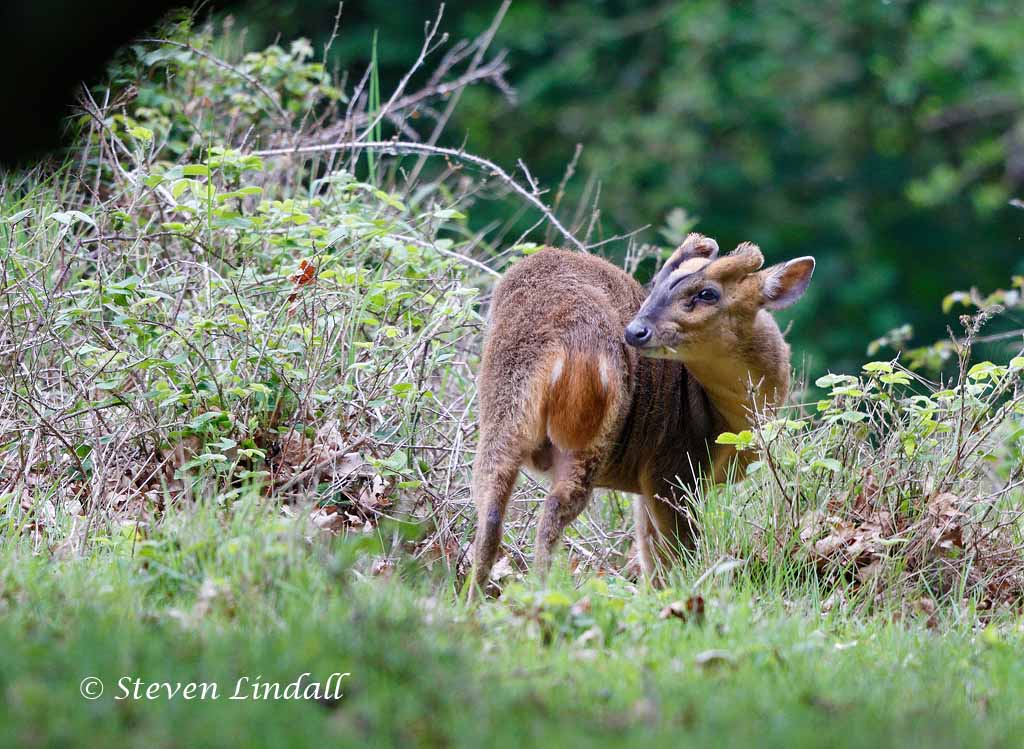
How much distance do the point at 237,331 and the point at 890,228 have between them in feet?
44.9

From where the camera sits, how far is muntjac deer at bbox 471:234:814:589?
16.3 ft

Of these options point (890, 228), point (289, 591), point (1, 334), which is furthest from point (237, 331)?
point (890, 228)

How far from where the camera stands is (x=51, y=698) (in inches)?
113

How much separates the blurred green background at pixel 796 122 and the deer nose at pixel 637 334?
11730 millimetres

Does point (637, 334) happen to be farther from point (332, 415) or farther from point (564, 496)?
point (332, 415)

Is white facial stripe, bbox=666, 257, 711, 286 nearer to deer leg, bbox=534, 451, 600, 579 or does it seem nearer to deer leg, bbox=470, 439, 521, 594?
deer leg, bbox=534, 451, 600, 579

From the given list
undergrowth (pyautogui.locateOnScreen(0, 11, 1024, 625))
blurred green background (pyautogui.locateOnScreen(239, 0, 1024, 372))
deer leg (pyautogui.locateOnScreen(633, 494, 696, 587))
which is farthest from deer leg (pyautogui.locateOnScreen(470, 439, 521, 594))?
blurred green background (pyautogui.locateOnScreen(239, 0, 1024, 372))

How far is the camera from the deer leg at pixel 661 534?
564 cm

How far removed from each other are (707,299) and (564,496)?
1095 mm

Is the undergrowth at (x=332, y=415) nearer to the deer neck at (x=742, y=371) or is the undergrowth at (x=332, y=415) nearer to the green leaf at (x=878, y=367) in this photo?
the green leaf at (x=878, y=367)

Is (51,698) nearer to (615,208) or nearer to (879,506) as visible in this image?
(879,506)

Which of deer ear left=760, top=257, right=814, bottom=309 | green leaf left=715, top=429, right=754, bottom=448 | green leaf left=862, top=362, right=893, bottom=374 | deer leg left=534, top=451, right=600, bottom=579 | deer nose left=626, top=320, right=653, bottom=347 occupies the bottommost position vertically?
deer leg left=534, top=451, right=600, bottom=579

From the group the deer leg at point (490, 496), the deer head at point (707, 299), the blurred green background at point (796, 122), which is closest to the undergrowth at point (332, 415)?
the deer leg at point (490, 496)

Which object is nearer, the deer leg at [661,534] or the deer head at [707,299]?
the deer head at [707,299]
